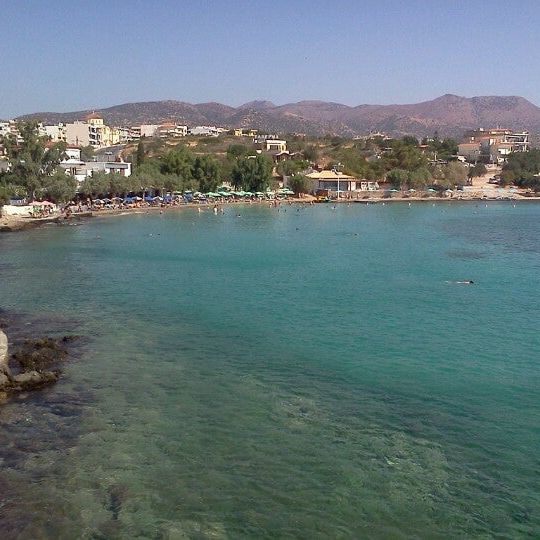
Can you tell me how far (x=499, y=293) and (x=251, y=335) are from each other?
12.2 metres

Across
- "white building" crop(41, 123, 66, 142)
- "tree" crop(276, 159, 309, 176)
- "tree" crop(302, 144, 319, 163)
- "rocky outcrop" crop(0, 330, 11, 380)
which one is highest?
"white building" crop(41, 123, 66, 142)

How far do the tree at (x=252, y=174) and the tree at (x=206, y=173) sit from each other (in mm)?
3933

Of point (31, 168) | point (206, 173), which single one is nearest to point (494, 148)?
point (206, 173)

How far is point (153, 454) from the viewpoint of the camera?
37.7ft

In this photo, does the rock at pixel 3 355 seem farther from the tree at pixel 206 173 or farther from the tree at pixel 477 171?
the tree at pixel 477 171

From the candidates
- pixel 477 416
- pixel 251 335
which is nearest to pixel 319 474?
pixel 477 416

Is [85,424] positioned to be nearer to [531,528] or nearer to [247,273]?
[531,528]

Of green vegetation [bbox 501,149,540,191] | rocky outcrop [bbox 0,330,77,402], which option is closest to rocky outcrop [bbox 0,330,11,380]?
rocky outcrop [bbox 0,330,77,402]

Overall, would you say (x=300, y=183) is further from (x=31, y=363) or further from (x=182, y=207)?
(x=31, y=363)

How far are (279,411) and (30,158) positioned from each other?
52079 mm

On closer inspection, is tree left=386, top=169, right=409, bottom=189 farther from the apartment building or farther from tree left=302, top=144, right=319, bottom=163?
the apartment building

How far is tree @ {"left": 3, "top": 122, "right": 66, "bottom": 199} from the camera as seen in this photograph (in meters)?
58.8

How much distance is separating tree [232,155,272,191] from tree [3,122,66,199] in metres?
31.6

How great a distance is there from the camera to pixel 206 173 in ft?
278
